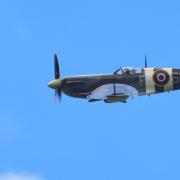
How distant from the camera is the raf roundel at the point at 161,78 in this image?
40.4m

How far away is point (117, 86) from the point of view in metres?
39.5

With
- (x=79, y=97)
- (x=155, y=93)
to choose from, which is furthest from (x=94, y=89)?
(x=155, y=93)

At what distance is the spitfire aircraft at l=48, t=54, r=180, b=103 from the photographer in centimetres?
3922

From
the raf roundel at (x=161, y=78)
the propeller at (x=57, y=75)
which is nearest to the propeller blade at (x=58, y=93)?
the propeller at (x=57, y=75)

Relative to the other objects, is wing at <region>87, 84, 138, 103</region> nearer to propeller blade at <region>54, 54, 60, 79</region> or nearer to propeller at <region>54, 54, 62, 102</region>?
propeller at <region>54, 54, 62, 102</region>

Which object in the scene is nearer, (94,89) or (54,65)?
(94,89)

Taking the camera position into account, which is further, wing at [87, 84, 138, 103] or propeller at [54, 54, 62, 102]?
propeller at [54, 54, 62, 102]

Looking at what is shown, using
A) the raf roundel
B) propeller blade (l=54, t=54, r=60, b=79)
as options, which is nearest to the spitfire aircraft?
the raf roundel

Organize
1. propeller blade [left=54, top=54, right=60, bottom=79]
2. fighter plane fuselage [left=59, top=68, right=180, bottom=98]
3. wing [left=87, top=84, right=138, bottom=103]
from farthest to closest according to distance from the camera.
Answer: propeller blade [left=54, top=54, right=60, bottom=79], fighter plane fuselage [left=59, top=68, right=180, bottom=98], wing [left=87, top=84, right=138, bottom=103]

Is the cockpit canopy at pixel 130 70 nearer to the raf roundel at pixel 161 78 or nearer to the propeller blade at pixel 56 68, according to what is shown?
the raf roundel at pixel 161 78

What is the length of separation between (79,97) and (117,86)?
295 centimetres

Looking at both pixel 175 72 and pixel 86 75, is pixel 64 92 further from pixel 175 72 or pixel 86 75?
pixel 175 72

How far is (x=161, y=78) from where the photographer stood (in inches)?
1597

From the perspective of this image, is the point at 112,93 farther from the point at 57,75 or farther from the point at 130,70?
the point at 57,75
